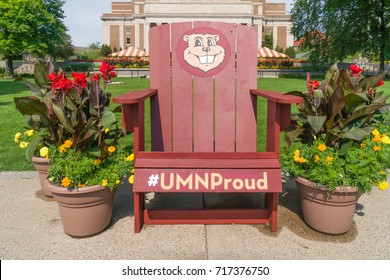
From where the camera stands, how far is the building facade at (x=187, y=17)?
51.3 metres

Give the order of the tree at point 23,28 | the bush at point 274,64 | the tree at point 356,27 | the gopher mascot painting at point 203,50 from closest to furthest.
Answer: the gopher mascot painting at point 203,50
the tree at point 356,27
the bush at point 274,64
the tree at point 23,28

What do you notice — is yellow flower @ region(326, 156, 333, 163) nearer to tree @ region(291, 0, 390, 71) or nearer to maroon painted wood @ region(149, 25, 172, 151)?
maroon painted wood @ region(149, 25, 172, 151)

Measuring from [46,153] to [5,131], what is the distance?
4.30m

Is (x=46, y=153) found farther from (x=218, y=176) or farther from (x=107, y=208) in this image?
(x=218, y=176)

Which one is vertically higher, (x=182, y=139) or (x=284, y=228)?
(x=182, y=139)

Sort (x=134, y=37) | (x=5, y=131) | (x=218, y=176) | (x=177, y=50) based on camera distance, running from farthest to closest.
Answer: (x=134, y=37) < (x=5, y=131) < (x=177, y=50) < (x=218, y=176)

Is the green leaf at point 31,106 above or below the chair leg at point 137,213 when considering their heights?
above

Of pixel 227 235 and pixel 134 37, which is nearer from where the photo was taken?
pixel 227 235

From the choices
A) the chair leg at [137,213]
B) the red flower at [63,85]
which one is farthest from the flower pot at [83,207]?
the red flower at [63,85]

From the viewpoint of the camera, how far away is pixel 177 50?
3.01 metres

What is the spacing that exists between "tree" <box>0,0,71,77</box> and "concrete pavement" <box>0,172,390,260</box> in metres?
28.8

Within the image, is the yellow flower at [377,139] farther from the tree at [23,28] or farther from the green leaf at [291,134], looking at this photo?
the tree at [23,28]

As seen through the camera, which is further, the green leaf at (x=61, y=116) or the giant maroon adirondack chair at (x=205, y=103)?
the giant maroon adirondack chair at (x=205, y=103)

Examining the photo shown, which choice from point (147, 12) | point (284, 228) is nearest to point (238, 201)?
point (284, 228)
